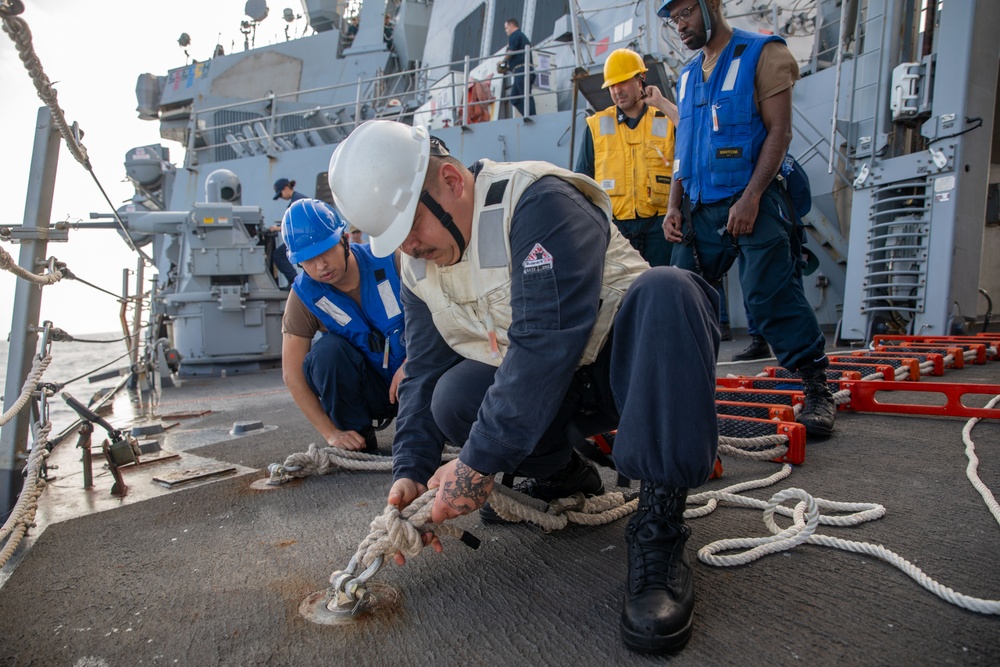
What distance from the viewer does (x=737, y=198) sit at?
2.38 m

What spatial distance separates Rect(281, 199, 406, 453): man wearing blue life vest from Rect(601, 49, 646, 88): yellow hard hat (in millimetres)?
1672

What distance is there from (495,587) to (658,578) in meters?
0.37

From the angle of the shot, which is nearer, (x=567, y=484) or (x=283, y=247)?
(x=567, y=484)

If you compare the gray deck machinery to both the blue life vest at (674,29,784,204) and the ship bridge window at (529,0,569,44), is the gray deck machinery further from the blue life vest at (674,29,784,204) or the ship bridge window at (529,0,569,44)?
the blue life vest at (674,29,784,204)

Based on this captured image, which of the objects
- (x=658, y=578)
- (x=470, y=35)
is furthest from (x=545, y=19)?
(x=658, y=578)

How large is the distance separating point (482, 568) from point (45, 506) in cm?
164

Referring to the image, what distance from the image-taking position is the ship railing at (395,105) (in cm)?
796

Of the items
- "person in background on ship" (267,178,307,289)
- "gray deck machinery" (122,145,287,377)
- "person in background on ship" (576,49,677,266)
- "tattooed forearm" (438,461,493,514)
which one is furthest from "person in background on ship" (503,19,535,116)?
"tattooed forearm" (438,461,493,514)

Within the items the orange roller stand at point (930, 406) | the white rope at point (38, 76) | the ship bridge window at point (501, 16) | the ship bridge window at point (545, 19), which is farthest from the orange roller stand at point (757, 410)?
the ship bridge window at point (501, 16)

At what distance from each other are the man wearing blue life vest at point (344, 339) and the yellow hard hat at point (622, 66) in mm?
1672

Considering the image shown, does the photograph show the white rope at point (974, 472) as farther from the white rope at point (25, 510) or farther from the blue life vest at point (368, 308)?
the white rope at point (25, 510)

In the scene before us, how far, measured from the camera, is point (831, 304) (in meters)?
6.06

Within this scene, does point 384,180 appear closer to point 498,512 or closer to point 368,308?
point 498,512

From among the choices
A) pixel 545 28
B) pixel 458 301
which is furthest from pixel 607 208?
pixel 545 28
